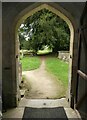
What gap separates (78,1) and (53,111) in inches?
121

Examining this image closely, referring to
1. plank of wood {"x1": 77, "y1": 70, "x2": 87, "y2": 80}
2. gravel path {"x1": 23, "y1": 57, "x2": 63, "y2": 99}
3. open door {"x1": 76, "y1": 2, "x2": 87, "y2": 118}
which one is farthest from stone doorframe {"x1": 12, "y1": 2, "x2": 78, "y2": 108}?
gravel path {"x1": 23, "y1": 57, "x2": 63, "y2": 99}

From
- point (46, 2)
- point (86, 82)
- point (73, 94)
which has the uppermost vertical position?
point (46, 2)

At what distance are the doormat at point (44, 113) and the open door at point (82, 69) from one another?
1.95 feet

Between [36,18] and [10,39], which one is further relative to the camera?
[36,18]

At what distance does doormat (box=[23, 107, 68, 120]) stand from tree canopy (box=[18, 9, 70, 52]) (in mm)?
12485

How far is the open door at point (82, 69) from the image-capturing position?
15.0 ft

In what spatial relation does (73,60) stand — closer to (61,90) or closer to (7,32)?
(7,32)

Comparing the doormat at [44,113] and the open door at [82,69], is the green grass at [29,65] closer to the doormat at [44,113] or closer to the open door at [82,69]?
the doormat at [44,113]

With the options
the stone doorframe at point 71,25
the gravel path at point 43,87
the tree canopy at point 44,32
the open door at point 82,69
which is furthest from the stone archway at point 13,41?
the tree canopy at point 44,32

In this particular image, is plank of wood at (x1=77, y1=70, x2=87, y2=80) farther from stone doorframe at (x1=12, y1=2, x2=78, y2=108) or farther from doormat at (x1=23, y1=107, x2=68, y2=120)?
doormat at (x1=23, y1=107, x2=68, y2=120)

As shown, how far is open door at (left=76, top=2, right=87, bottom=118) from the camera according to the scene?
4.57m

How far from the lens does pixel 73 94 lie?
5.72 metres

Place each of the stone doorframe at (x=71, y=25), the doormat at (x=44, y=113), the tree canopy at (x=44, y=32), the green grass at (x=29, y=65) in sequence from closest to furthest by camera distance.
A: the doormat at (x=44, y=113) → the stone doorframe at (x=71, y=25) → the green grass at (x=29, y=65) → the tree canopy at (x=44, y=32)

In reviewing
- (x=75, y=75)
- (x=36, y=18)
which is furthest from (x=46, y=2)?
(x=36, y=18)
